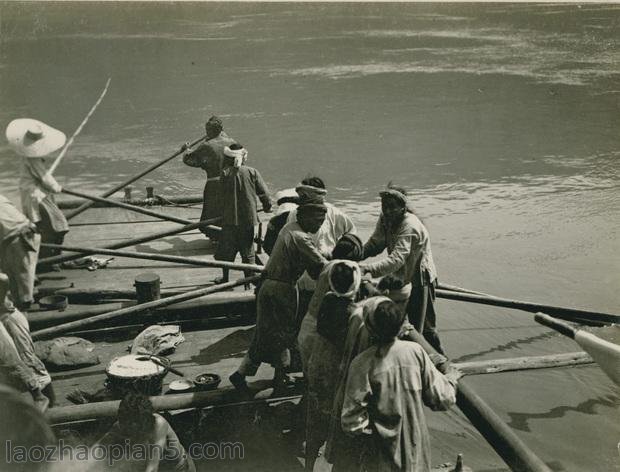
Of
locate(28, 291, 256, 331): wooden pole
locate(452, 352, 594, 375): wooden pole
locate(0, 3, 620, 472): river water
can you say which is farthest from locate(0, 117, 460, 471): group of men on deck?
locate(0, 3, 620, 472): river water

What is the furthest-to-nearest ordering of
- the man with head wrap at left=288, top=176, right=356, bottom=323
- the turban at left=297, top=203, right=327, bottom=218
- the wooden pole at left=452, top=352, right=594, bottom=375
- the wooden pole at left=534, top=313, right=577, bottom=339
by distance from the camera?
the wooden pole at left=452, top=352, right=594, bottom=375, the man with head wrap at left=288, top=176, right=356, bottom=323, the turban at left=297, top=203, right=327, bottom=218, the wooden pole at left=534, top=313, right=577, bottom=339

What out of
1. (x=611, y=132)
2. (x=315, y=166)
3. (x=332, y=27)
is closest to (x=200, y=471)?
(x=315, y=166)

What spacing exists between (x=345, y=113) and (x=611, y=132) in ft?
29.6

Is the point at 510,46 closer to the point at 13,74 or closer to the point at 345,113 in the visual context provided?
the point at 345,113

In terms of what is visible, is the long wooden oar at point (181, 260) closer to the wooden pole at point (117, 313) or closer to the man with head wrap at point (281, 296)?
the wooden pole at point (117, 313)

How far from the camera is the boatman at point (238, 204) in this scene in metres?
7.62

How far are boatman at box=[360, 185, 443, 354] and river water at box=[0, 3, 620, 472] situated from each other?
1777 millimetres

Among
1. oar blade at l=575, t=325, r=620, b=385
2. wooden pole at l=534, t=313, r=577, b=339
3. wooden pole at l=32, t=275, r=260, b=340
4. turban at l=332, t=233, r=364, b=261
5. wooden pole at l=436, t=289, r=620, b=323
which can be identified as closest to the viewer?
oar blade at l=575, t=325, r=620, b=385

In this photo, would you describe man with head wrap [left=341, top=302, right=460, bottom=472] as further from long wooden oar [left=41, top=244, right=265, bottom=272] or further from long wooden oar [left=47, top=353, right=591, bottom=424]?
long wooden oar [left=41, top=244, right=265, bottom=272]

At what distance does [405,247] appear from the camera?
5.38 m

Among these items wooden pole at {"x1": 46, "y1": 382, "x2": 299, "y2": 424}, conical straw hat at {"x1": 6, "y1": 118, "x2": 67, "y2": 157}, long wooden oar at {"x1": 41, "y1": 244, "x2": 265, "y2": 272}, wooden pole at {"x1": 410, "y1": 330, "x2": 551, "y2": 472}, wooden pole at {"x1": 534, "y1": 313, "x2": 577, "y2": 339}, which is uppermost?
conical straw hat at {"x1": 6, "y1": 118, "x2": 67, "y2": 157}

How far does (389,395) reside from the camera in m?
3.51

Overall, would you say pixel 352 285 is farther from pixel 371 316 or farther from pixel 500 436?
pixel 500 436

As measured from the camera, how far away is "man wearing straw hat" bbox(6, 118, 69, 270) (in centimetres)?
637
